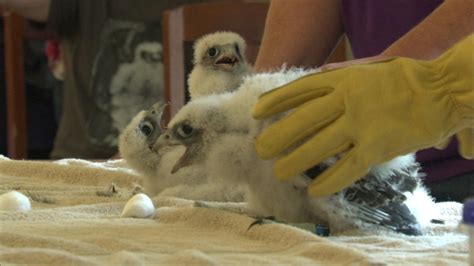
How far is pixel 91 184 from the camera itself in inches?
43.6

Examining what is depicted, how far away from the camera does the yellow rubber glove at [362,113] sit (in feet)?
2.20

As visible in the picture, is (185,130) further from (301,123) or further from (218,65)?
(218,65)

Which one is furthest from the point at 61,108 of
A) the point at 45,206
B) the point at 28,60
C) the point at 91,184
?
the point at 45,206

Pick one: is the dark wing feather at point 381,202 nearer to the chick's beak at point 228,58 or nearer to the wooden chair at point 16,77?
the chick's beak at point 228,58

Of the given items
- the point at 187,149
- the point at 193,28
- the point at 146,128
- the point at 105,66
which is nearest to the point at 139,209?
the point at 187,149

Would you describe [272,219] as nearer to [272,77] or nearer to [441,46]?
[272,77]

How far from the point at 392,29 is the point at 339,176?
0.49m

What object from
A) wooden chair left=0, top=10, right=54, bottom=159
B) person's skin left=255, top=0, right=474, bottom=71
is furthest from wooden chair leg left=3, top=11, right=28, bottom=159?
person's skin left=255, top=0, right=474, bottom=71

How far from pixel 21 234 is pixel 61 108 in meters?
1.67

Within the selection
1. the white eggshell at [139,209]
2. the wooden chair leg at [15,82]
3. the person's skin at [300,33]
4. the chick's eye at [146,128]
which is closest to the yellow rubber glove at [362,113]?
the white eggshell at [139,209]

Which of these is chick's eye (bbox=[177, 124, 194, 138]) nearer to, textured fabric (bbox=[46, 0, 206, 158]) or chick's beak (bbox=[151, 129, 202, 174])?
chick's beak (bbox=[151, 129, 202, 174])

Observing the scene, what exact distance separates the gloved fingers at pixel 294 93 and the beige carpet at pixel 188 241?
96 mm

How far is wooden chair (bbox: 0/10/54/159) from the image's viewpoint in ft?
6.86

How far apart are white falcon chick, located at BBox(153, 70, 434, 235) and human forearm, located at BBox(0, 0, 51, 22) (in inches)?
57.4
